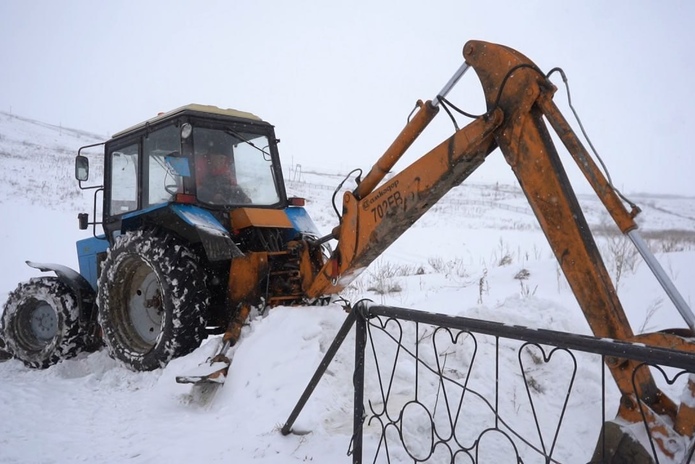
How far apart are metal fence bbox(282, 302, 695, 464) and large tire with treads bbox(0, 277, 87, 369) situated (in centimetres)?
321

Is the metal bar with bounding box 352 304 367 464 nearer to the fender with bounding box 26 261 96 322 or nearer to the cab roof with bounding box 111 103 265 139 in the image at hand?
the cab roof with bounding box 111 103 265 139

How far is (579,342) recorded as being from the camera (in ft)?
5.40

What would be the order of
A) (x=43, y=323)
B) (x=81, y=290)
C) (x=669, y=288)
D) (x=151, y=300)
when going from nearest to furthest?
(x=669, y=288) < (x=151, y=300) < (x=81, y=290) < (x=43, y=323)

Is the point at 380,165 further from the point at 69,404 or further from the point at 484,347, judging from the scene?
the point at 69,404

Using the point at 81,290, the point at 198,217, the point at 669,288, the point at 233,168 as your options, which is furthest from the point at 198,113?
the point at 669,288

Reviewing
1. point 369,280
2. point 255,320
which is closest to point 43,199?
point 369,280

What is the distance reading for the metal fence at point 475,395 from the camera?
1.83 meters

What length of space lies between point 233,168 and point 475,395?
10.4ft

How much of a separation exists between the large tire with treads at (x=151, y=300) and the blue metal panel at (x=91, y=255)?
1.03 meters

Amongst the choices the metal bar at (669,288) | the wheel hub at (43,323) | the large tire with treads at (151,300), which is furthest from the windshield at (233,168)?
the metal bar at (669,288)

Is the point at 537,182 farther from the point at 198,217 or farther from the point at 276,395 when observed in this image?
the point at 198,217

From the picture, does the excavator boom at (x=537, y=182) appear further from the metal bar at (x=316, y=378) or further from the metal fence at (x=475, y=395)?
the metal bar at (x=316, y=378)

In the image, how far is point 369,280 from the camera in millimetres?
8852

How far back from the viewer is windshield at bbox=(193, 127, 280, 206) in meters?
4.77
